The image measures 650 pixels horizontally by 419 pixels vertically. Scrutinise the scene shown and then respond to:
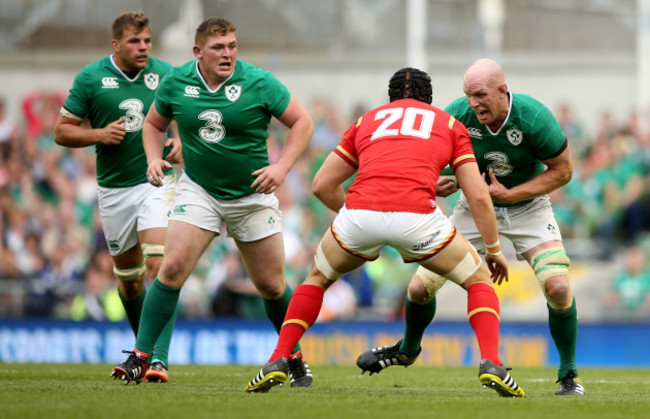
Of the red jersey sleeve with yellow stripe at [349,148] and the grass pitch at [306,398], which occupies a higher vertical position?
the red jersey sleeve with yellow stripe at [349,148]

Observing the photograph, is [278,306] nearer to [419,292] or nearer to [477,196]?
[419,292]

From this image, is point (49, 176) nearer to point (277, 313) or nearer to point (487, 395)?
point (277, 313)

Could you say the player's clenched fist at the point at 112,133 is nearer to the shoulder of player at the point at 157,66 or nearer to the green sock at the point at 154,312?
the shoulder of player at the point at 157,66

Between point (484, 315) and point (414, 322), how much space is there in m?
1.51

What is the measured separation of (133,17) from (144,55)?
328 millimetres

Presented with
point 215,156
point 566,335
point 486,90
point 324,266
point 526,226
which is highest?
point 486,90

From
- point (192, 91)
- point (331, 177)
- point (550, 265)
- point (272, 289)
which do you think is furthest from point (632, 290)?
point (192, 91)

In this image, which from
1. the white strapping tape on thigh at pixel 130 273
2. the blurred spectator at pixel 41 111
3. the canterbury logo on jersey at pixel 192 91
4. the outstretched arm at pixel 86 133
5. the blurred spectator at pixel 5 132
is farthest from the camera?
the blurred spectator at pixel 41 111

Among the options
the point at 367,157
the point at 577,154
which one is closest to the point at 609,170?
the point at 577,154

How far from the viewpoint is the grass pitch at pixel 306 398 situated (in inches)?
257

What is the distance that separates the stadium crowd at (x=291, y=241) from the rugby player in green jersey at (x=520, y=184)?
24.0 ft

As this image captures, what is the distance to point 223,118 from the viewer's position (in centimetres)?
835

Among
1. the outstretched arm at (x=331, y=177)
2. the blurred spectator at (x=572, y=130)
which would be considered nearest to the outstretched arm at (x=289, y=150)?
the outstretched arm at (x=331, y=177)

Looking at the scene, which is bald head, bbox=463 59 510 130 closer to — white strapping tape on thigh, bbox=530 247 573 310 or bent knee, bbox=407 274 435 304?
white strapping tape on thigh, bbox=530 247 573 310
